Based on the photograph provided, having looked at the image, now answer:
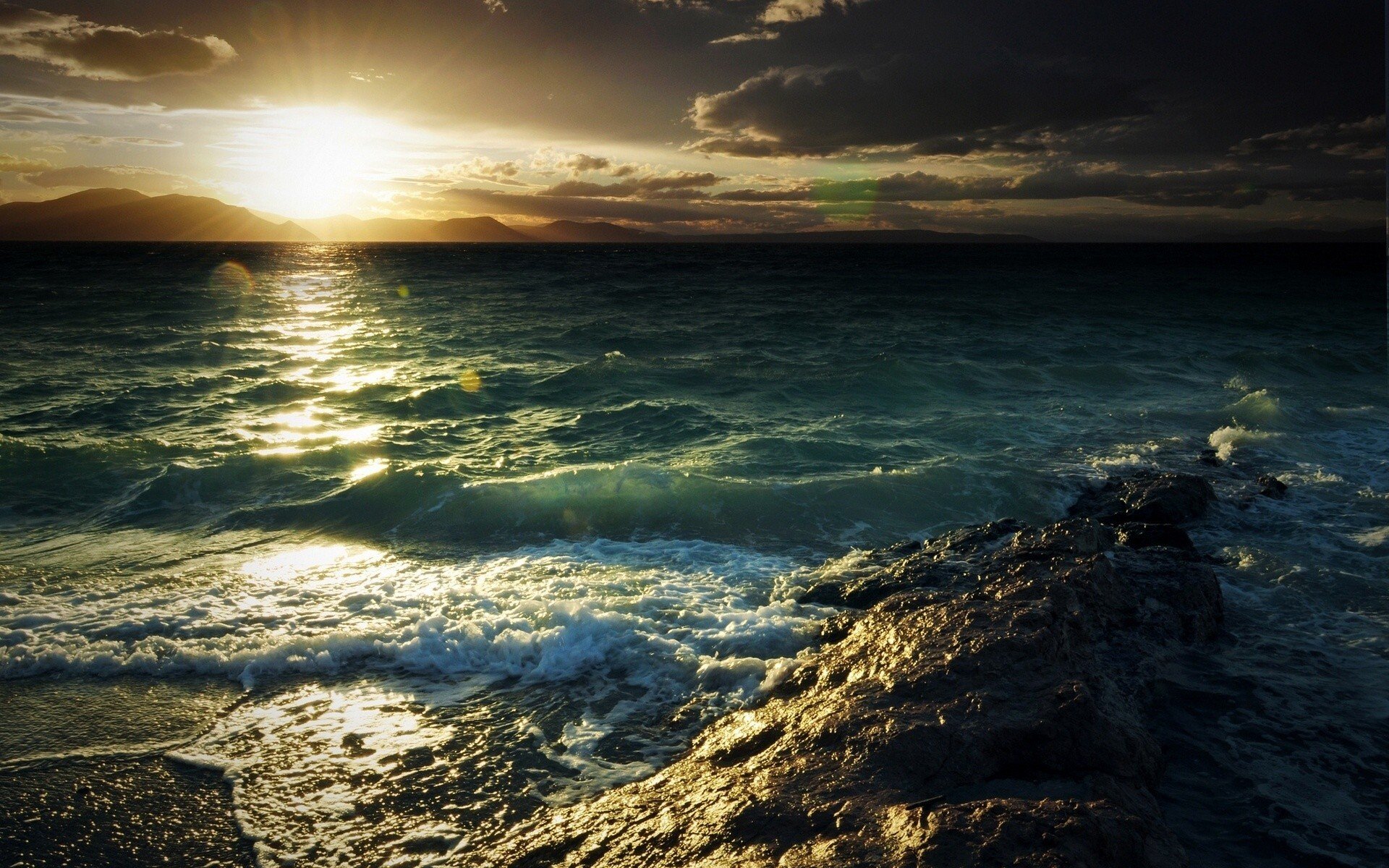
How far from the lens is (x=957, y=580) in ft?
23.5

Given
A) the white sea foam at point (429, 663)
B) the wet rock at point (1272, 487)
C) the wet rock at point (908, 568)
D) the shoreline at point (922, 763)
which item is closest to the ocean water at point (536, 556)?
the white sea foam at point (429, 663)

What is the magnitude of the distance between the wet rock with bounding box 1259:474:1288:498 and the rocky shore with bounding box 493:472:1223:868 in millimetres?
5612

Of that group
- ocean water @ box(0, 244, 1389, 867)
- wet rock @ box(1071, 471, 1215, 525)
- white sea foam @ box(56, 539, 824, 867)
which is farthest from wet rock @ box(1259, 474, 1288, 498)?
white sea foam @ box(56, 539, 824, 867)

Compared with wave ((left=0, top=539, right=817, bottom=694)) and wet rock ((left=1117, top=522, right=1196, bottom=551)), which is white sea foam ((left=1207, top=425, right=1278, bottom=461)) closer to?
wet rock ((left=1117, top=522, right=1196, bottom=551))

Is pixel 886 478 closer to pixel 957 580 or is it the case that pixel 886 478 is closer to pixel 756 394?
pixel 957 580

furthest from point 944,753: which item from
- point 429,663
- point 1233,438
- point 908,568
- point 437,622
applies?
point 1233,438

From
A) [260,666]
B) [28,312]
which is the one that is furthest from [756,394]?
[28,312]

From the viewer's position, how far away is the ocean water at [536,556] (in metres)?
4.99

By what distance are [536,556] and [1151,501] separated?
781 cm

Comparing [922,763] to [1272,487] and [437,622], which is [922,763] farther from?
[1272,487]

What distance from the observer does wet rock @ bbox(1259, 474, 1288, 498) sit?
35.9 ft

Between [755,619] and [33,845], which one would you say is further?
[755,619]

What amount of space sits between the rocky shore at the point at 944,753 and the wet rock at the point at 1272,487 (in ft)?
18.4

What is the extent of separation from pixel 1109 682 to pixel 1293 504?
7842mm
